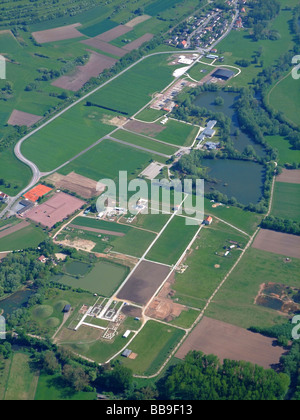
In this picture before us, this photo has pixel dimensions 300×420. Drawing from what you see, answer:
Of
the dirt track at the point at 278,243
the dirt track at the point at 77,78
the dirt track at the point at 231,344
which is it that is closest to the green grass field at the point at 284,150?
the dirt track at the point at 278,243

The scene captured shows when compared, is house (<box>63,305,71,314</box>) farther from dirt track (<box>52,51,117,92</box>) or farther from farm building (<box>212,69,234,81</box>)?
farm building (<box>212,69,234,81</box>)

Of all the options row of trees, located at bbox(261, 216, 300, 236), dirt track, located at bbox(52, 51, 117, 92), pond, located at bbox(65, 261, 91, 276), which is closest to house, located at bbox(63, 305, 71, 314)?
pond, located at bbox(65, 261, 91, 276)

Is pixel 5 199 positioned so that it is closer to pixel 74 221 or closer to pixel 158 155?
pixel 74 221

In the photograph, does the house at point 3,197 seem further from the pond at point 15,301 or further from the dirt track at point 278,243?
the dirt track at point 278,243

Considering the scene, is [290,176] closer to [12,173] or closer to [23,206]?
[23,206]
